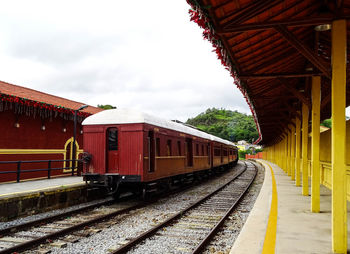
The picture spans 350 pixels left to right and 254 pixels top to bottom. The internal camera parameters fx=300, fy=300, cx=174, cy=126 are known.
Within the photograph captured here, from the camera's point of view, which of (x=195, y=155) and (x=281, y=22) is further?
(x=195, y=155)

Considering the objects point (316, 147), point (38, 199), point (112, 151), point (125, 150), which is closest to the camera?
point (316, 147)

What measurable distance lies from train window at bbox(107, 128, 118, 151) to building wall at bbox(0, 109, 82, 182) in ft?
15.4

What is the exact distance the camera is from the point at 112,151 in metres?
9.92

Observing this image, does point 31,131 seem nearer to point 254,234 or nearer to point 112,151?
point 112,151

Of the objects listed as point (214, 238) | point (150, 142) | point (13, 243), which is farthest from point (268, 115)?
point (13, 243)

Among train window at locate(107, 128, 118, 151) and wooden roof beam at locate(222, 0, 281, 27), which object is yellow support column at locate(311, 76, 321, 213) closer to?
wooden roof beam at locate(222, 0, 281, 27)

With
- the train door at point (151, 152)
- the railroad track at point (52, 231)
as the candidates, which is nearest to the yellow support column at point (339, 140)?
the railroad track at point (52, 231)

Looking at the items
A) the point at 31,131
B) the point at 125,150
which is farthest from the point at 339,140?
the point at 31,131

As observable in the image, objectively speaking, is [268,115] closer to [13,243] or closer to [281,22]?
[281,22]

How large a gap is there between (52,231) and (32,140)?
25.0 feet

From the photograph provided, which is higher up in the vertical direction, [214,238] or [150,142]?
[150,142]

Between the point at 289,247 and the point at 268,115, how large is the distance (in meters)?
12.2

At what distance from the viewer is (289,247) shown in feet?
14.7

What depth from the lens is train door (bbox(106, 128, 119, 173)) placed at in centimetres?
981
